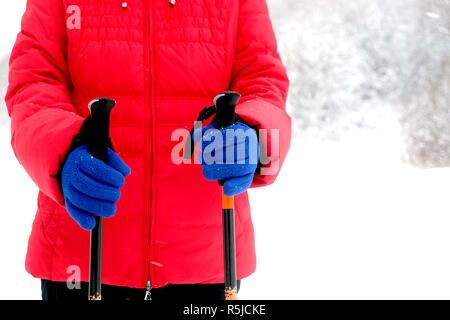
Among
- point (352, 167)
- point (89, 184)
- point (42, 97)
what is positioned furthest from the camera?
point (352, 167)

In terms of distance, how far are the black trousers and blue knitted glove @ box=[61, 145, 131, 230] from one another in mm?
314

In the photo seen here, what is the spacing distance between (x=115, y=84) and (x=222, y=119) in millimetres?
369

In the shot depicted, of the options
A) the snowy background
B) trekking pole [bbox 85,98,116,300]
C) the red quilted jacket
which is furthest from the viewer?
the snowy background

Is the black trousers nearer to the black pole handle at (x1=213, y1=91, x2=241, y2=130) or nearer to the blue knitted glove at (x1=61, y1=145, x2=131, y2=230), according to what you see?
the blue knitted glove at (x1=61, y1=145, x2=131, y2=230)

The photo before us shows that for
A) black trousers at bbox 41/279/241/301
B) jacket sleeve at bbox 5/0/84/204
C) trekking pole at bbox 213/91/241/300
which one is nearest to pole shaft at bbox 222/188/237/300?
trekking pole at bbox 213/91/241/300

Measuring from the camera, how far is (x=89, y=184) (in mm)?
1097

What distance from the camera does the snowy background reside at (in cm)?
327

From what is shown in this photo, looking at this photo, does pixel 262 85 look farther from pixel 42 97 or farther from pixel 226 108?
pixel 42 97

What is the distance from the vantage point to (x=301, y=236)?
13.1ft

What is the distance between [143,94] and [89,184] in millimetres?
334

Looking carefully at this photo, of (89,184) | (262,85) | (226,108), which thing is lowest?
(89,184)

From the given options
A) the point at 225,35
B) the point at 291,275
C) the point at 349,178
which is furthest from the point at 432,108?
the point at 225,35

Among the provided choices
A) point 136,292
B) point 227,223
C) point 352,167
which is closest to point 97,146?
point 227,223
